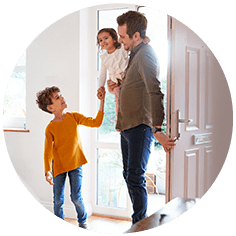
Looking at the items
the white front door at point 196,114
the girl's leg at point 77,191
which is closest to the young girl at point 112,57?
the white front door at point 196,114

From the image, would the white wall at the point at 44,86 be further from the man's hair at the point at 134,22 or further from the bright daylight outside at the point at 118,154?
the man's hair at the point at 134,22

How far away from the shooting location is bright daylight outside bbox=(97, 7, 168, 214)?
79.4 inches

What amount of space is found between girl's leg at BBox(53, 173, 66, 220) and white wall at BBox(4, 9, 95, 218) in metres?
0.03

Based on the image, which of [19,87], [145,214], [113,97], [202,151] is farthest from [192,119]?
[19,87]

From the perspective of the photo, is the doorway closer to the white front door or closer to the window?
the white front door

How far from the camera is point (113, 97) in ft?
6.87

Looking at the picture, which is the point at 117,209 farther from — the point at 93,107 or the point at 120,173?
the point at 93,107

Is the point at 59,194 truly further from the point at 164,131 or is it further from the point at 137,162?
the point at 164,131

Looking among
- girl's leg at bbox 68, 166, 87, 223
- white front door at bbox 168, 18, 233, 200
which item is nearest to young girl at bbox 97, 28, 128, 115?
white front door at bbox 168, 18, 233, 200

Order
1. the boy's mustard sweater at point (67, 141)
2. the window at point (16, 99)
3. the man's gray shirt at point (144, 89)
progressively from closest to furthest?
the man's gray shirt at point (144, 89), the boy's mustard sweater at point (67, 141), the window at point (16, 99)

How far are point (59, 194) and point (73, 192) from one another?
3.8 inches

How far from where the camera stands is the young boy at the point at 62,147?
2.14 metres

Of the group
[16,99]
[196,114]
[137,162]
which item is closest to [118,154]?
[137,162]

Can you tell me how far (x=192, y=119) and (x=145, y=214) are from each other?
63cm
